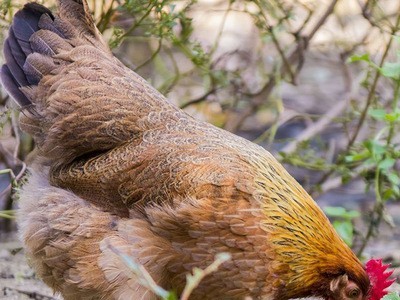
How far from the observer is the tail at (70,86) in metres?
4.12

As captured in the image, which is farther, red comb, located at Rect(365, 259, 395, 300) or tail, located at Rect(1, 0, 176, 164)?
tail, located at Rect(1, 0, 176, 164)

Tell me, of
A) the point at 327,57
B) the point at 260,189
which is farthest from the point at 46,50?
the point at 327,57

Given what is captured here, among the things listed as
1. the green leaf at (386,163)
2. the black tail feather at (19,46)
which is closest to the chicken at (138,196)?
the black tail feather at (19,46)

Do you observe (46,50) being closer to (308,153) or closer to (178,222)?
(178,222)

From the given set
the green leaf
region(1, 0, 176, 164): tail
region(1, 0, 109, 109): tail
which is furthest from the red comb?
region(1, 0, 109, 109): tail

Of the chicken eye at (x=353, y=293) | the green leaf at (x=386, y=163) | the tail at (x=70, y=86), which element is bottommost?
the chicken eye at (x=353, y=293)

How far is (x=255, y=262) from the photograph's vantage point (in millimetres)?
3680

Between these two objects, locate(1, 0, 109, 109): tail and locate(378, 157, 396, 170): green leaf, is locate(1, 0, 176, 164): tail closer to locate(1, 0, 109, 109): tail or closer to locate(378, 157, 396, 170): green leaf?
locate(1, 0, 109, 109): tail

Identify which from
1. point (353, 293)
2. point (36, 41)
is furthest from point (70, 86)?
point (353, 293)

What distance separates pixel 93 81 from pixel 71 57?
214 mm

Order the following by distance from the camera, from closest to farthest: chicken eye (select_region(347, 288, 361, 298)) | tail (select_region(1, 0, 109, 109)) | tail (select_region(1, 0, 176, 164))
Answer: chicken eye (select_region(347, 288, 361, 298))
tail (select_region(1, 0, 176, 164))
tail (select_region(1, 0, 109, 109))

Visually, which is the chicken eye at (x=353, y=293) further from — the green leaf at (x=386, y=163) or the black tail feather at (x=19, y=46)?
the black tail feather at (x=19, y=46)

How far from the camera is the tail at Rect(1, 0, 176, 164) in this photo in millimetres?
4121

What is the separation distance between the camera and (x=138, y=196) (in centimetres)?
390
